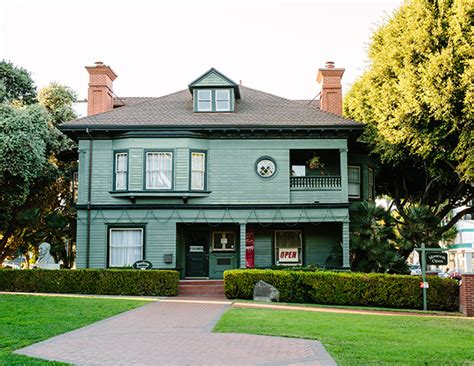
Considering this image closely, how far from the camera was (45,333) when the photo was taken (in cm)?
1143

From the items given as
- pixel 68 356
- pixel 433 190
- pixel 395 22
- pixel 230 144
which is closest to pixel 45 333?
pixel 68 356

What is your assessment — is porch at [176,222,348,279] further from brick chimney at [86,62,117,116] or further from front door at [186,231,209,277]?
brick chimney at [86,62,117,116]

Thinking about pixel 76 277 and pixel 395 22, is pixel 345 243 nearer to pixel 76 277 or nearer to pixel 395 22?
pixel 395 22

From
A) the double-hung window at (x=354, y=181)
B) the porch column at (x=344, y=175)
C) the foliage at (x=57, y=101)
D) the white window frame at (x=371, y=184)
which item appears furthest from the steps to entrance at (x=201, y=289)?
the foliage at (x=57, y=101)

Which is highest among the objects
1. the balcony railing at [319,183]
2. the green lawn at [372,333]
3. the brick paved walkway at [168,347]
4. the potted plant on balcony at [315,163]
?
the potted plant on balcony at [315,163]

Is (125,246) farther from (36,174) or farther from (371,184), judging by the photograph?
(371,184)

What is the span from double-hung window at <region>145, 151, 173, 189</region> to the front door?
327cm

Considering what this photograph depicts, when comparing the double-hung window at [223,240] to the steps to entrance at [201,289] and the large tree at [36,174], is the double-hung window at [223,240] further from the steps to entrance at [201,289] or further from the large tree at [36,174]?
the large tree at [36,174]

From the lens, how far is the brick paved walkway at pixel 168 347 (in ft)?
30.0

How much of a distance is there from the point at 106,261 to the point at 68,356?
15.8m

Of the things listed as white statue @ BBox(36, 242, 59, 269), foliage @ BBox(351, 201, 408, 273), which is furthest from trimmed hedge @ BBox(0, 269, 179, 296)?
foliage @ BBox(351, 201, 408, 273)

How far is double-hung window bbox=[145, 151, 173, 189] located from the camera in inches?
974

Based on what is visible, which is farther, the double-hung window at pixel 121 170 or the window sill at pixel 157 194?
the double-hung window at pixel 121 170

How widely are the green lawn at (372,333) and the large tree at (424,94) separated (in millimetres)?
7703
